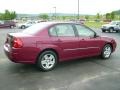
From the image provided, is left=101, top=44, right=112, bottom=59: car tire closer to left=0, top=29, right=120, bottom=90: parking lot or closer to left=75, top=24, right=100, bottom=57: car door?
left=75, top=24, right=100, bottom=57: car door

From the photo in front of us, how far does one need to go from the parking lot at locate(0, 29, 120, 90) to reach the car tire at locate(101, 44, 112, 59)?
58cm

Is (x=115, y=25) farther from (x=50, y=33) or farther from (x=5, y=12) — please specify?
(x=5, y=12)

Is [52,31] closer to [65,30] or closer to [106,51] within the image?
[65,30]

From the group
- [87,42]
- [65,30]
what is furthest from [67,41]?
[87,42]

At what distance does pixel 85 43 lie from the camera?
8164 millimetres

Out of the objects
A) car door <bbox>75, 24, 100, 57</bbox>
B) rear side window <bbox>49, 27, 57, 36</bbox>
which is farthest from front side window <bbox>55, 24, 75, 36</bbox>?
car door <bbox>75, 24, 100, 57</bbox>

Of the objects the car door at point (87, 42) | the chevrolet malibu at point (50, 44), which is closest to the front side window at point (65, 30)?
the chevrolet malibu at point (50, 44)

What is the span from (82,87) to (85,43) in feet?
9.00

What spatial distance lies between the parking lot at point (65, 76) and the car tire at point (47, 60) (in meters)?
0.17

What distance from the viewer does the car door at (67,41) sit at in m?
7.48

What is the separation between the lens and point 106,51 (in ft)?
30.1

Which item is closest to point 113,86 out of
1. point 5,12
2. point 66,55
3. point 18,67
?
point 66,55

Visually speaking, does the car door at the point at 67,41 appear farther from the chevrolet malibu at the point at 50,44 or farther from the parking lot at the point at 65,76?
the parking lot at the point at 65,76

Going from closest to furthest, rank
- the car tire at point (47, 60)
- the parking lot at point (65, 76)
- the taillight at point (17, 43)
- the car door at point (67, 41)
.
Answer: the parking lot at point (65, 76)
the taillight at point (17, 43)
the car tire at point (47, 60)
the car door at point (67, 41)
